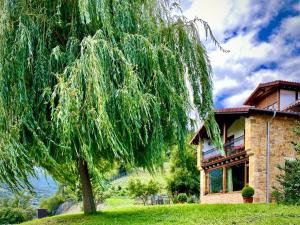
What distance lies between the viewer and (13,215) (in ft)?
96.7

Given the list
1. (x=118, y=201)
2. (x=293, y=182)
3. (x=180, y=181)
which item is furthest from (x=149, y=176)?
(x=293, y=182)

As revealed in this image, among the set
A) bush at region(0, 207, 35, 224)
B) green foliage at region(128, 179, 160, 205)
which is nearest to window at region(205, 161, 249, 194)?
green foliage at region(128, 179, 160, 205)

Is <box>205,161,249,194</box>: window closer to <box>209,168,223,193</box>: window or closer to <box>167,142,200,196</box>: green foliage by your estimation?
<box>209,168,223,193</box>: window

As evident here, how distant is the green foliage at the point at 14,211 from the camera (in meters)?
28.9

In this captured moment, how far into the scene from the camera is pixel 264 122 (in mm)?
19859

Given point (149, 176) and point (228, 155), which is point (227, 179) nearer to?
point (228, 155)

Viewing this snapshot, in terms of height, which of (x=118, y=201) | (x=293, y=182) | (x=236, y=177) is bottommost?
(x=118, y=201)

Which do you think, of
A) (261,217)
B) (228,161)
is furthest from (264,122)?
(261,217)

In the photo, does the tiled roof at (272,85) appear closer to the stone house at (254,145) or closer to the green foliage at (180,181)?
the stone house at (254,145)

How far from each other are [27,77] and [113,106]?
238cm

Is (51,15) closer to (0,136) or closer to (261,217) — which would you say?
(0,136)

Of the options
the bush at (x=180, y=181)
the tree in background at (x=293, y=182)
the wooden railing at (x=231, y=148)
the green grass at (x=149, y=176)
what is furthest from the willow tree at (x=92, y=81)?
the bush at (x=180, y=181)

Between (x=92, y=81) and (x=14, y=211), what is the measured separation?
24.7m

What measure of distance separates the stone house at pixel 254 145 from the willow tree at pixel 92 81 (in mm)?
9467
